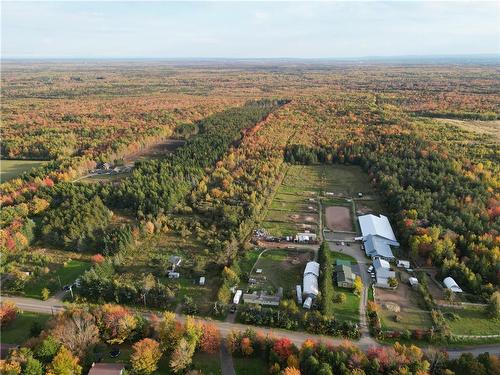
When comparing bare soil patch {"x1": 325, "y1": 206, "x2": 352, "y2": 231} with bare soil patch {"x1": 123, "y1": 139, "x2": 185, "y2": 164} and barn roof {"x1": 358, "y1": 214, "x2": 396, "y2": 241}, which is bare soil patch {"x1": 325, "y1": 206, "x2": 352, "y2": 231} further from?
bare soil patch {"x1": 123, "y1": 139, "x2": 185, "y2": 164}

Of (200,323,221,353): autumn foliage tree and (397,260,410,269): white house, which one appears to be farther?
(397,260,410,269): white house

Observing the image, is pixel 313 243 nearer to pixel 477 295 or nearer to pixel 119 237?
pixel 477 295

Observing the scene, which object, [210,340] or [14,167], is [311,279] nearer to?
[210,340]

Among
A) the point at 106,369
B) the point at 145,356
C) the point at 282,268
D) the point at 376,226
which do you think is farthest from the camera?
the point at 376,226

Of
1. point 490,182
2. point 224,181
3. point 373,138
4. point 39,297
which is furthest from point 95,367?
point 373,138

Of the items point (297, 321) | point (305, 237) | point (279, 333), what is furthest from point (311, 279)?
point (305, 237)

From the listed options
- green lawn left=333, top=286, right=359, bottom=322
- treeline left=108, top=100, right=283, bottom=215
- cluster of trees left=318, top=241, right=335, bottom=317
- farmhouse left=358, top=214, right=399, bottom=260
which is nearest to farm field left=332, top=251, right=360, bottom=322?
green lawn left=333, top=286, right=359, bottom=322

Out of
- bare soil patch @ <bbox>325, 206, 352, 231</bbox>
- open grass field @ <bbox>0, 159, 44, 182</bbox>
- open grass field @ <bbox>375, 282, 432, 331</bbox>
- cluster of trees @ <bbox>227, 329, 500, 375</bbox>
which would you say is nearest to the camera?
cluster of trees @ <bbox>227, 329, 500, 375</bbox>
